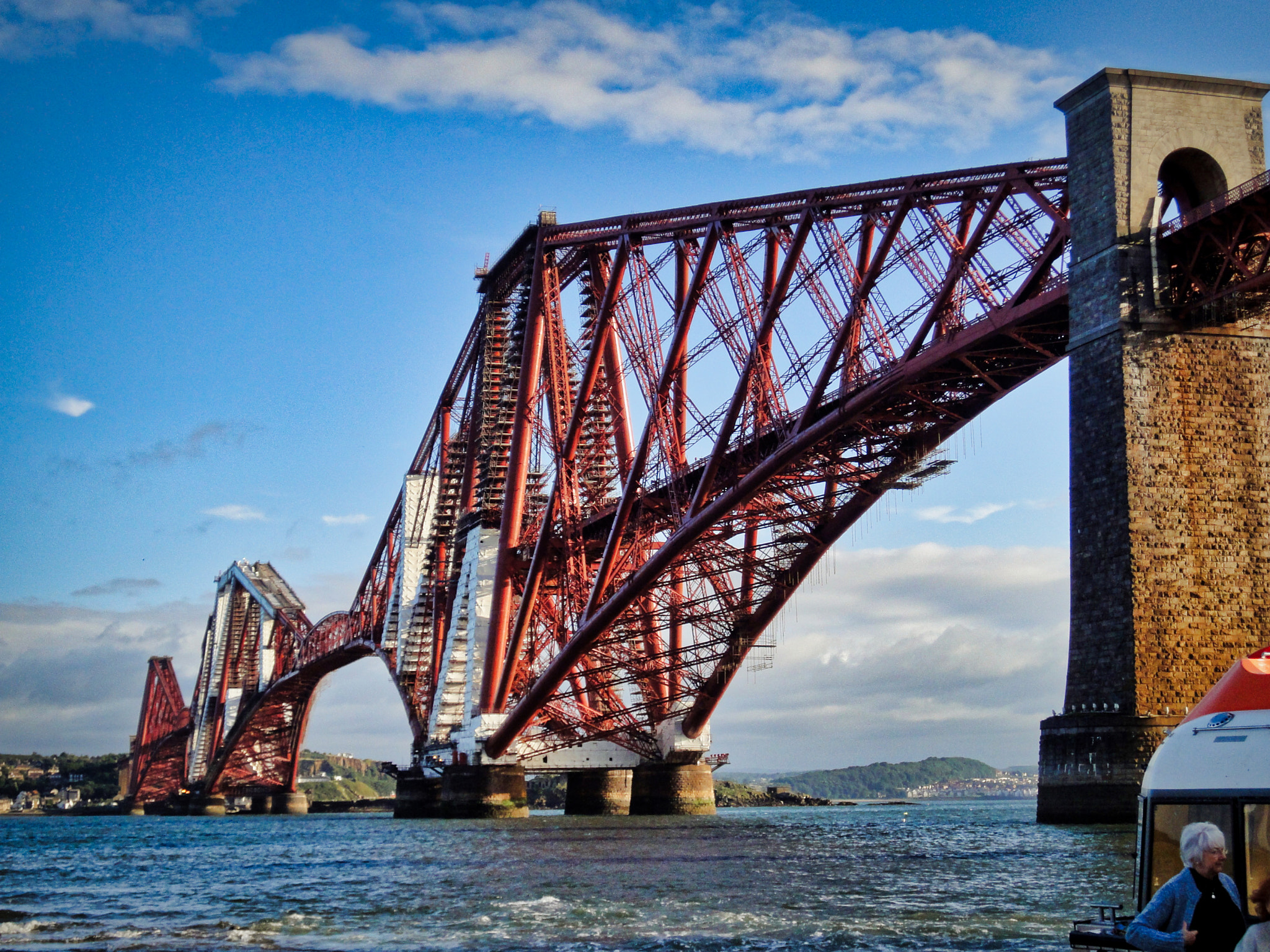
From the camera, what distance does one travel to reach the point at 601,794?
5672 cm

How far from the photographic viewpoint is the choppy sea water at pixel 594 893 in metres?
15.2

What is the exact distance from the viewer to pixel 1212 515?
85.0 feet

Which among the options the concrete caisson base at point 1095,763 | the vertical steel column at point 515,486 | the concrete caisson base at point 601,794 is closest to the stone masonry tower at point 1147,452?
the concrete caisson base at point 1095,763

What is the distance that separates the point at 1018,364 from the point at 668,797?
81.2 feet

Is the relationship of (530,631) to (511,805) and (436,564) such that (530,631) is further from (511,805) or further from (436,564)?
(436,564)

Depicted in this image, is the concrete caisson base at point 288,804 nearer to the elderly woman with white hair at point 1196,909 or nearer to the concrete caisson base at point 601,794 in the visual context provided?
the concrete caisson base at point 601,794

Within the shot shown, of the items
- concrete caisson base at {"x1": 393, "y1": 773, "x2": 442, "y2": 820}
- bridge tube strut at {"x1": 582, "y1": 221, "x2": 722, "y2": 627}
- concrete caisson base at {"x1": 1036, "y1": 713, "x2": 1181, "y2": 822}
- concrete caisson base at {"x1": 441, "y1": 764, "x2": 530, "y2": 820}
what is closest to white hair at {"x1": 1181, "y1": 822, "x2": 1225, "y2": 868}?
concrete caisson base at {"x1": 1036, "y1": 713, "x2": 1181, "y2": 822}

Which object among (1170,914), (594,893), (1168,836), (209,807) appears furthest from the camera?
(209,807)

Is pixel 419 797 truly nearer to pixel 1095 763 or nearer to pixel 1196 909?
pixel 1095 763

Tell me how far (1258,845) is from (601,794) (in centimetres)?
5050

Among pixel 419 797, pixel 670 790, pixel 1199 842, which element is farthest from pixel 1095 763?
pixel 419 797

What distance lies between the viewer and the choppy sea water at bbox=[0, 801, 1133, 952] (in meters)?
15.2

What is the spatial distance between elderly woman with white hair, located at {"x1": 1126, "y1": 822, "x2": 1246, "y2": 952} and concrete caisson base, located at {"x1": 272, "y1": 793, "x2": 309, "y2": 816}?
356 ft

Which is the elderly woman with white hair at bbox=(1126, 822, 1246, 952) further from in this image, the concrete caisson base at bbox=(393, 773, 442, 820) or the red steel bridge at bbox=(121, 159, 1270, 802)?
the concrete caisson base at bbox=(393, 773, 442, 820)
